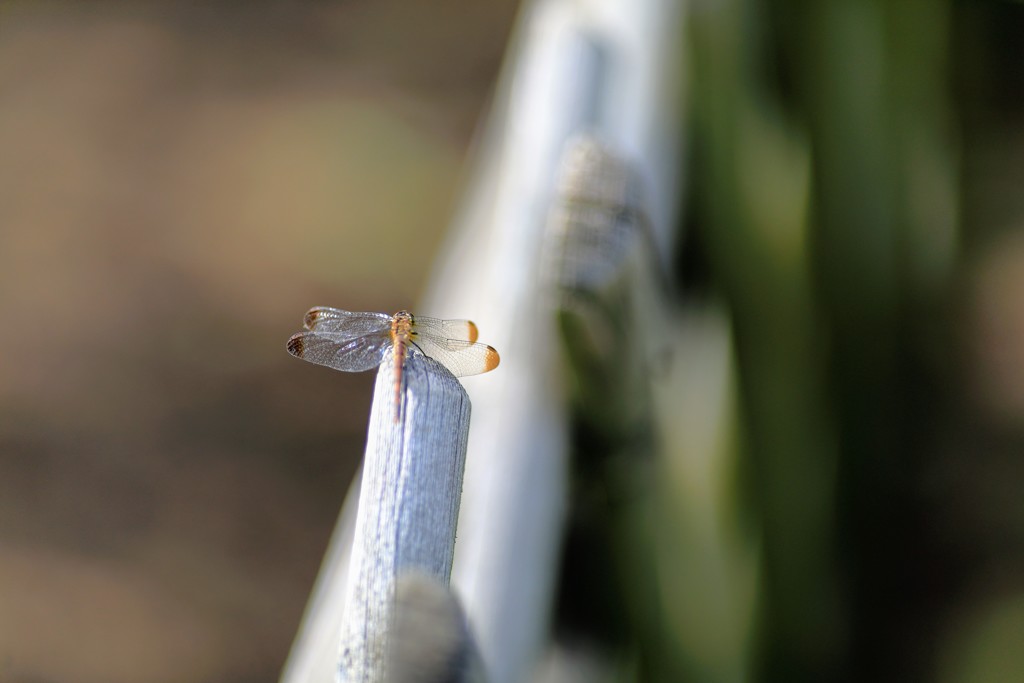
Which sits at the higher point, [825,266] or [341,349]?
[825,266]

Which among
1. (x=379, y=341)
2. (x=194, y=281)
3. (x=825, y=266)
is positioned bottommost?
(x=379, y=341)

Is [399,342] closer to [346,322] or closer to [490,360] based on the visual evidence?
[490,360]

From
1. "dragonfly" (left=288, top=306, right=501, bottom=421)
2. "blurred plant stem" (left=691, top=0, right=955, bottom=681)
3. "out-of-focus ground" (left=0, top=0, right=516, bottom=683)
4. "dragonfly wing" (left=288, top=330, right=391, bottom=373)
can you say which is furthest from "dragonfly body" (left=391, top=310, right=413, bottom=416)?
"out-of-focus ground" (left=0, top=0, right=516, bottom=683)

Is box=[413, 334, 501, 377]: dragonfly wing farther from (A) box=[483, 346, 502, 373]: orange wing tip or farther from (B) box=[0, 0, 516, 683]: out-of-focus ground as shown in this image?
(B) box=[0, 0, 516, 683]: out-of-focus ground

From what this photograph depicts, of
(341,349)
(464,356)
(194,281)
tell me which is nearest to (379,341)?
(341,349)

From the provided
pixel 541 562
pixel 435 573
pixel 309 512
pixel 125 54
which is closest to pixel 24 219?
pixel 125 54

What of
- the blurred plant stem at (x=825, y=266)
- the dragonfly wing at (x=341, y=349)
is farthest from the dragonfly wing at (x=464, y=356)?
the blurred plant stem at (x=825, y=266)

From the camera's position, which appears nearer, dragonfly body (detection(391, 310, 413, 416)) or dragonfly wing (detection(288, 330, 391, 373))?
dragonfly body (detection(391, 310, 413, 416))
